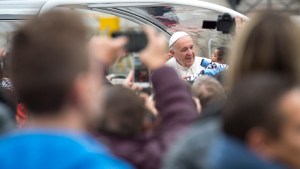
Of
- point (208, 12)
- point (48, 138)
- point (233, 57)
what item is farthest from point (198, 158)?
point (208, 12)

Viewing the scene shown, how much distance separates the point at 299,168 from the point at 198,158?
0.50 m

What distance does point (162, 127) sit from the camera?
10.0 feet

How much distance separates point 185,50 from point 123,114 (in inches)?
203

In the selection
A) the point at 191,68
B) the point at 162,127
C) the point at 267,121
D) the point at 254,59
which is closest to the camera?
the point at 267,121

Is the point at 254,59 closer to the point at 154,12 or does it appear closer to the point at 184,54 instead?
the point at 184,54

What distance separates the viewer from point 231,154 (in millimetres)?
2174

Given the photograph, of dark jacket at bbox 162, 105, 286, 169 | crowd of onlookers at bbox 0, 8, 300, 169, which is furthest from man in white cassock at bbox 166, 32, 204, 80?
crowd of onlookers at bbox 0, 8, 300, 169

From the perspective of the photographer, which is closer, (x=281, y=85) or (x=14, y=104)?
(x=281, y=85)

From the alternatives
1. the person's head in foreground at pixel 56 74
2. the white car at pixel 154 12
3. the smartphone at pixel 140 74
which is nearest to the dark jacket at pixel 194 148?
the person's head in foreground at pixel 56 74

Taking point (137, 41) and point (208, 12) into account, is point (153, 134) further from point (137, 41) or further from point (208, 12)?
point (208, 12)

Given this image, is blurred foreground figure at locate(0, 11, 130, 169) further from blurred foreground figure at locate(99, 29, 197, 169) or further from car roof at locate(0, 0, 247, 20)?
car roof at locate(0, 0, 247, 20)

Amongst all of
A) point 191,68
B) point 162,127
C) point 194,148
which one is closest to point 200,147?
point 194,148

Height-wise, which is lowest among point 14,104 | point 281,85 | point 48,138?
point 14,104

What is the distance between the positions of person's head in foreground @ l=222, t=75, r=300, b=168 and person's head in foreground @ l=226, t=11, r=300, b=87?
1.04 feet
